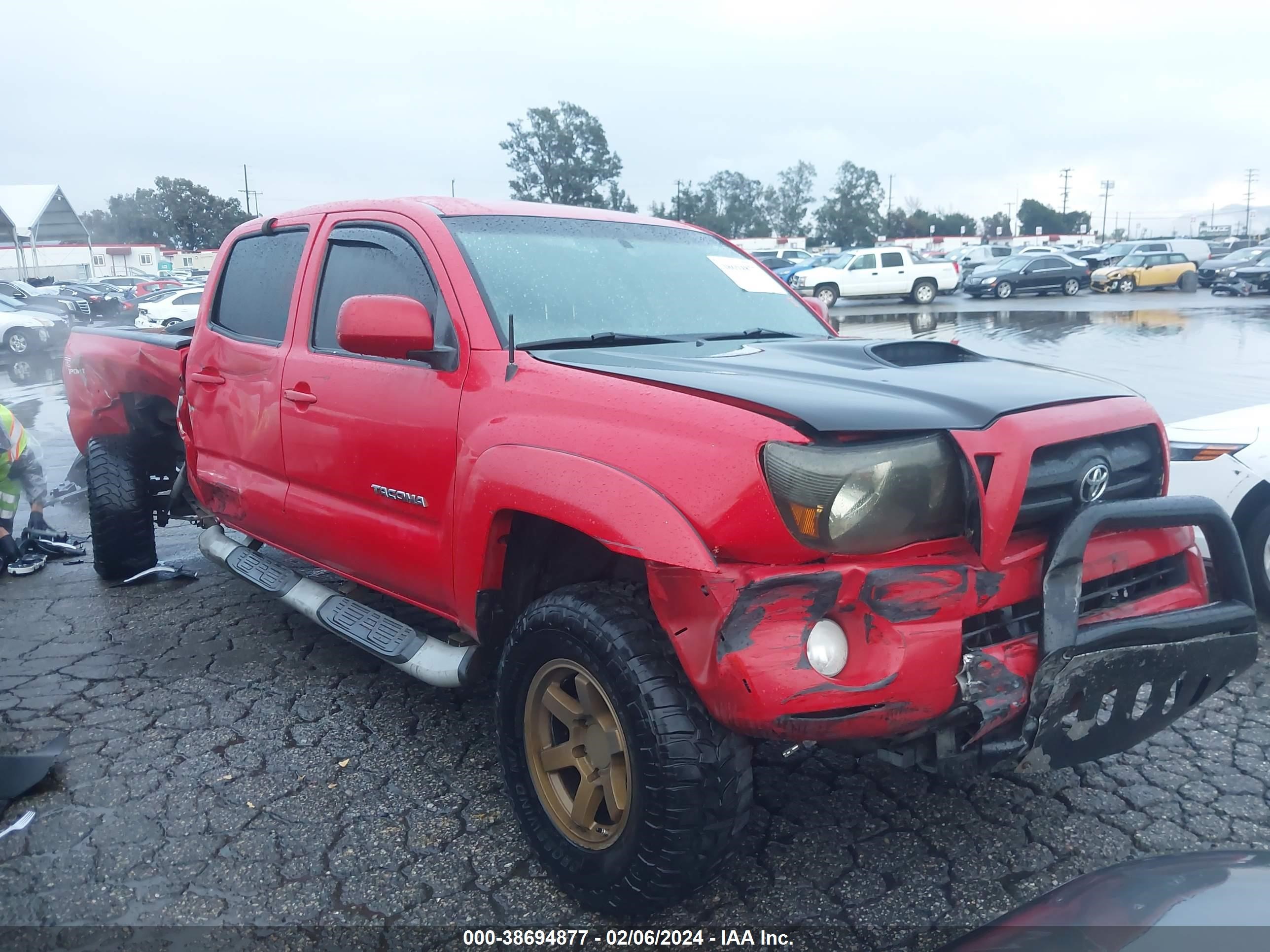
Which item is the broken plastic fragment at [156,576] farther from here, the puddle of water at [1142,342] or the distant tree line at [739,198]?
the distant tree line at [739,198]

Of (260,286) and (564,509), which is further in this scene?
(260,286)

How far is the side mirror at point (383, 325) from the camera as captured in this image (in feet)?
9.00

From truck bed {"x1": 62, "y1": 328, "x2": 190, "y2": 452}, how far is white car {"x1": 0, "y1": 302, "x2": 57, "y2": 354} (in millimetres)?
15797

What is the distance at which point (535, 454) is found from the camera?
8.31 ft

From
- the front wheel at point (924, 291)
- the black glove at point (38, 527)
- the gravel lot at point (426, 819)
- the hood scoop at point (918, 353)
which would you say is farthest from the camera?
the front wheel at point (924, 291)

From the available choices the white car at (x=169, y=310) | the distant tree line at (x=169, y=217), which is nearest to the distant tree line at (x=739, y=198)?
the distant tree line at (x=169, y=217)

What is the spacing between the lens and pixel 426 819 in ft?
9.87

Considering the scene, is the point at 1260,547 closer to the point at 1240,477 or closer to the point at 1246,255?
the point at 1240,477

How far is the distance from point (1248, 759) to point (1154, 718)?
3.93ft

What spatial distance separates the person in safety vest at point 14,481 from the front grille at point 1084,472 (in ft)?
18.7

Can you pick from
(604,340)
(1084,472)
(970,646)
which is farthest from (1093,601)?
(604,340)

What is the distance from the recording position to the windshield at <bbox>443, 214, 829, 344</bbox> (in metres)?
3.11

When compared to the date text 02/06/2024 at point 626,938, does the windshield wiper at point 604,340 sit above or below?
above

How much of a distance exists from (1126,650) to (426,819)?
2055 millimetres
